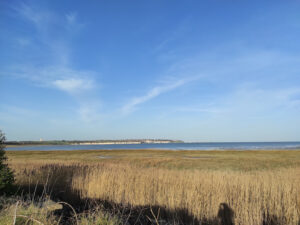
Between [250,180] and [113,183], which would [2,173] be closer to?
[113,183]

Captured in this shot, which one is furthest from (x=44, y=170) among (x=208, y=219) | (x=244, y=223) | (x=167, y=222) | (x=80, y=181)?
(x=244, y=223)

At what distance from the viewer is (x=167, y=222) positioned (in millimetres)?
5371

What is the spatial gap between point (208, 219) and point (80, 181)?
4.60 metres

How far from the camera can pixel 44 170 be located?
9.43m

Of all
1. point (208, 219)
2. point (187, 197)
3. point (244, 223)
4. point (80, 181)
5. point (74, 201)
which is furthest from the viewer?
point (80, 181)

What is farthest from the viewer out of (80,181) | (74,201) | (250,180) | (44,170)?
(44,170)

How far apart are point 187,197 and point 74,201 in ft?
12.5

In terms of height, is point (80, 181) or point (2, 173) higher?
point (2, 173)

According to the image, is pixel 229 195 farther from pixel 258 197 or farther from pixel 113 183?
pixel 113 183

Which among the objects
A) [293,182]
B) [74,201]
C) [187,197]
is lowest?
[74,201]

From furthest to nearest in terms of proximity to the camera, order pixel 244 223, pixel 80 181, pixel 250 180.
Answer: pixel 80 181, pixel 250 180, pixel 244 223

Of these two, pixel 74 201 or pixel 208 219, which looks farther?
pixel 74 201

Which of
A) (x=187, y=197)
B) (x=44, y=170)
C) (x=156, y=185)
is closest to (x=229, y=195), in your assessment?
(x=187, y=197)

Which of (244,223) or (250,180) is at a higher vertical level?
(250,180)
